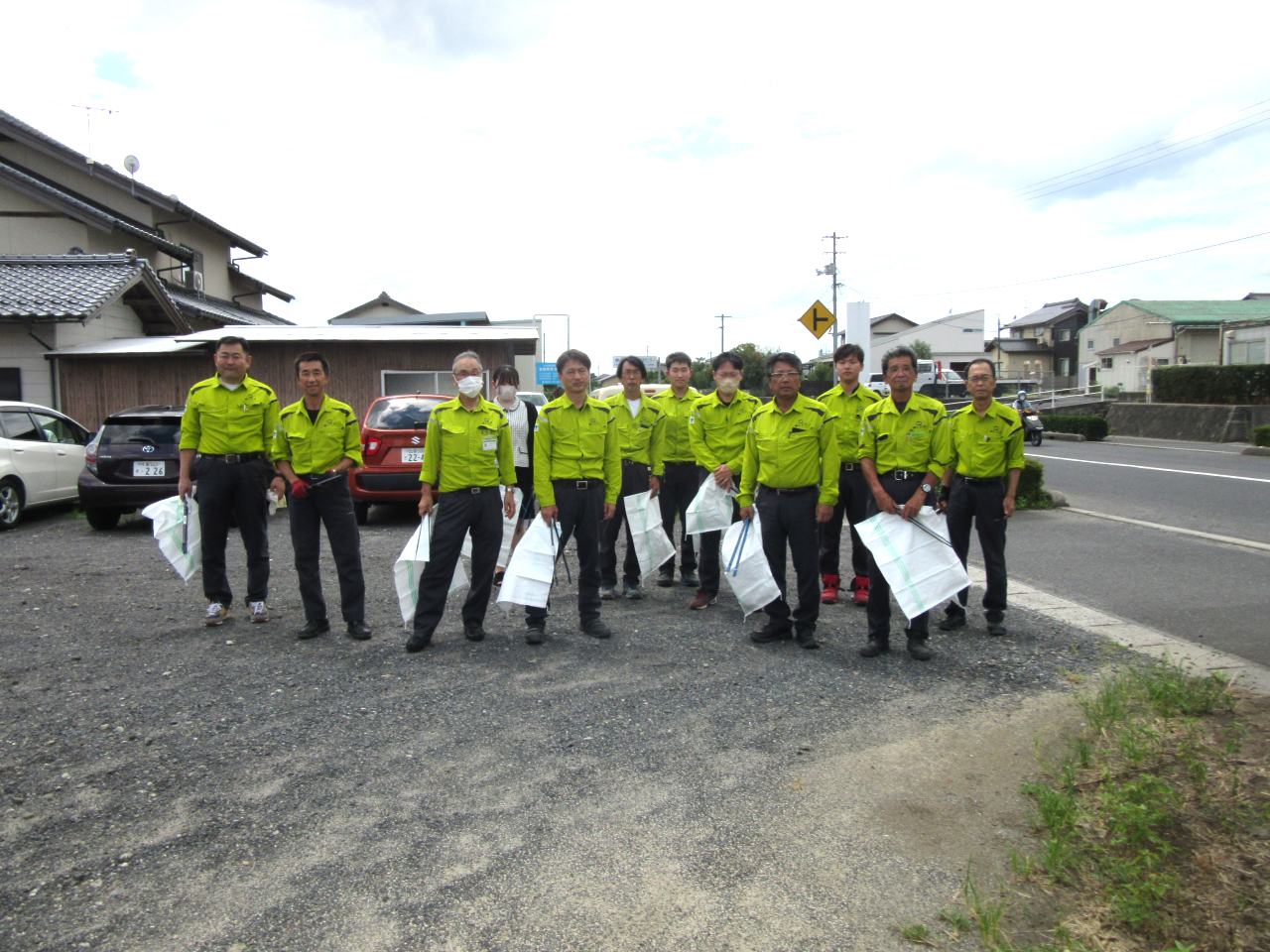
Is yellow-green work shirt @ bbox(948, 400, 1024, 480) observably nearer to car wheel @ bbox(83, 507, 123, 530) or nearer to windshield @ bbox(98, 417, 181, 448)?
windshield @ bbox(98, 417, 181, 448)

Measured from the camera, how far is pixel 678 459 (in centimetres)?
704

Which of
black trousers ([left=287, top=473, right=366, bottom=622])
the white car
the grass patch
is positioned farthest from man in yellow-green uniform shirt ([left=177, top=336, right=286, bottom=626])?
the white car

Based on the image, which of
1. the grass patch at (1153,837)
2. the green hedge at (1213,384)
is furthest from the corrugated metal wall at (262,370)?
the green hedge at (1213,384)

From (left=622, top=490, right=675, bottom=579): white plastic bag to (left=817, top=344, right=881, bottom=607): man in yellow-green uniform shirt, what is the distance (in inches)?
49.4

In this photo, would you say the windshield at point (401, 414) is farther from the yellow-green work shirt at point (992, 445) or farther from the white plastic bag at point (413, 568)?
the yellow-green work shirt at point (992, 445)

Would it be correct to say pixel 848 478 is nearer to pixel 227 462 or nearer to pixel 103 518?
pixel 227 462

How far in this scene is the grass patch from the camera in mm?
2514

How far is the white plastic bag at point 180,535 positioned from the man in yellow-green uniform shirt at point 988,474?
5220 millimetres

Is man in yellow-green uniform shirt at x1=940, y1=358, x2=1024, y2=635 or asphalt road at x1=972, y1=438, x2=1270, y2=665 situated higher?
man in yellow-green uniform shirt at x1=940, y1=358, x2=1024, y2=635

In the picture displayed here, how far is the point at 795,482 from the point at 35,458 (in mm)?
10286

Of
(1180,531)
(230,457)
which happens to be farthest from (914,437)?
(1180,531)

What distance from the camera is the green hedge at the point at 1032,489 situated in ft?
36.4

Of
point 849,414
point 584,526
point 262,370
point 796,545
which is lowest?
point 796,545

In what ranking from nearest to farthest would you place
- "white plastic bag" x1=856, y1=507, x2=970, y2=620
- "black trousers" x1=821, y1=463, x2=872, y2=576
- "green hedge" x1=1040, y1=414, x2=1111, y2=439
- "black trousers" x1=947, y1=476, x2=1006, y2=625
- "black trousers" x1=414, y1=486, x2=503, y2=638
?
"white plastic bag" x1=856, y1=507, x2=970, y2=620 → "black trousers" x1=414, y1=486, x2=503, y2=638 → "black trousers" x1=947, y1=476, x2=1006, y2=625 → "black trousers" x1=821, y1=463, x2=872, y2=576 → "green hedge" x1=1040, y1=414, x2=1111, y2=439
